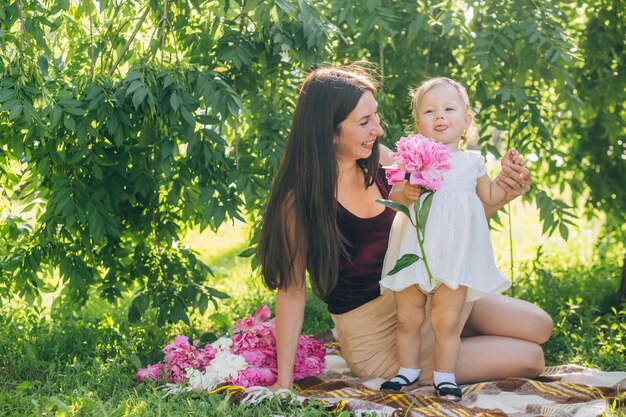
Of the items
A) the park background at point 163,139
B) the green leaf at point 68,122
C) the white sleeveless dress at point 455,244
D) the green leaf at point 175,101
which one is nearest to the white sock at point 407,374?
the white sleeveless dress at point 455,244

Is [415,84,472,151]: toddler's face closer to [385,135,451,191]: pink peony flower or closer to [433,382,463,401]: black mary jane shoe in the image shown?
[385,135,451,191]: pink peony flower

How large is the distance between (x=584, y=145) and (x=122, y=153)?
316 centimetres

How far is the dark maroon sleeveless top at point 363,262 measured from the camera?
3281 mm

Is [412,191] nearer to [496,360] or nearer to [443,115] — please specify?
[443,115]

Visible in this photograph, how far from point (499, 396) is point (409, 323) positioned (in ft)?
1.36

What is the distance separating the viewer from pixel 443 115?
312 centimetres

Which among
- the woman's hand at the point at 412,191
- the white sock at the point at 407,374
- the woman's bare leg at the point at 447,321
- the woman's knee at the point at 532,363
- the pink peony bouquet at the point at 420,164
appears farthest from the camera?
the woman's knee at the point at 532,363

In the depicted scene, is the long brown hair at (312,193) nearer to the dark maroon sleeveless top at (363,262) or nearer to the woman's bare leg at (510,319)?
the dark maroon sleeveless top at (363,262)

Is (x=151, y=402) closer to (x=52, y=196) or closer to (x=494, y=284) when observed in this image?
(x=52, y=196)

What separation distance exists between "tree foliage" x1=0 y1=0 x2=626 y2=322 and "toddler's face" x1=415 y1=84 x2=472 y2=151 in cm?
59

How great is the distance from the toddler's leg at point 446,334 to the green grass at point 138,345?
1.51 feet

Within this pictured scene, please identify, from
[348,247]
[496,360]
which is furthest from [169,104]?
[496,360]

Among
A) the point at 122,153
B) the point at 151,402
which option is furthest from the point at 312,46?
the point at 151,402

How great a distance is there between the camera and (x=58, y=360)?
362cm
